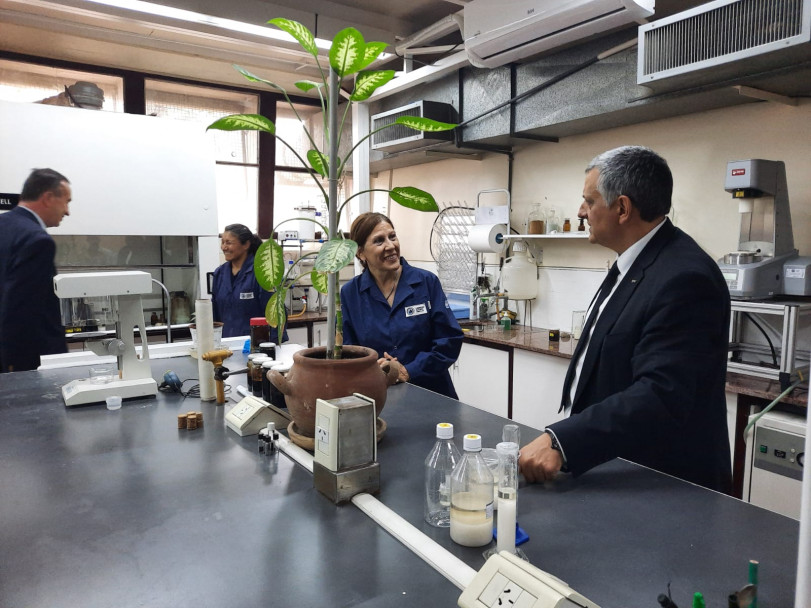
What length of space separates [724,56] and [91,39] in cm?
444

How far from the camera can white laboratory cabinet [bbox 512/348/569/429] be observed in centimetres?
326

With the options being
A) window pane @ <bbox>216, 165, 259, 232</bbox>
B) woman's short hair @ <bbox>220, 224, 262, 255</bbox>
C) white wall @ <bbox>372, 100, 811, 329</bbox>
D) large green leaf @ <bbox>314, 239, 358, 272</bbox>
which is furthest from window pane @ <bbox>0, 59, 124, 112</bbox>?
large green leaf @ <bbox>314, 239, 358, 272</bbox>

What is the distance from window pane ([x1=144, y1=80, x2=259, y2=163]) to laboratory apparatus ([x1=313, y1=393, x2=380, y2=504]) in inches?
171

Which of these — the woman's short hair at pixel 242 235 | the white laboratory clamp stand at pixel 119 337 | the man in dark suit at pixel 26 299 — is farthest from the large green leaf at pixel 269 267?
the woman's short hair at pixel 242 235

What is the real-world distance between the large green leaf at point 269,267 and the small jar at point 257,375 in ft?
1.87

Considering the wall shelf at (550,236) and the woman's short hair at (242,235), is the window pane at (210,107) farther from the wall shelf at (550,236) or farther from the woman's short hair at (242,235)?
the wall shelf at (550,236)

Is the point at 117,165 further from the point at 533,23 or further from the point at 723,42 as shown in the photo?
the point at 723,42

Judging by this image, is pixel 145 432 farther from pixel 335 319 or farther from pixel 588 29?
pixel 588 29

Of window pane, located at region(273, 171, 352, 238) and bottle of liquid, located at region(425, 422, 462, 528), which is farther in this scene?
window pane, located at region(273, 171, 352, 238)

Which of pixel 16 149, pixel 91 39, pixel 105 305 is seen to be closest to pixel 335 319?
pixel 105 305

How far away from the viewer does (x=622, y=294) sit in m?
1.55

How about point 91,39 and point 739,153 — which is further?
point 91,39

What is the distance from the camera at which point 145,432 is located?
4.96 feet

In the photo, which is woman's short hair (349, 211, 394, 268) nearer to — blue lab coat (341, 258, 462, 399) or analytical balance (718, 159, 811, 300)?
blue lab coat (341, 258, 462, 399)
